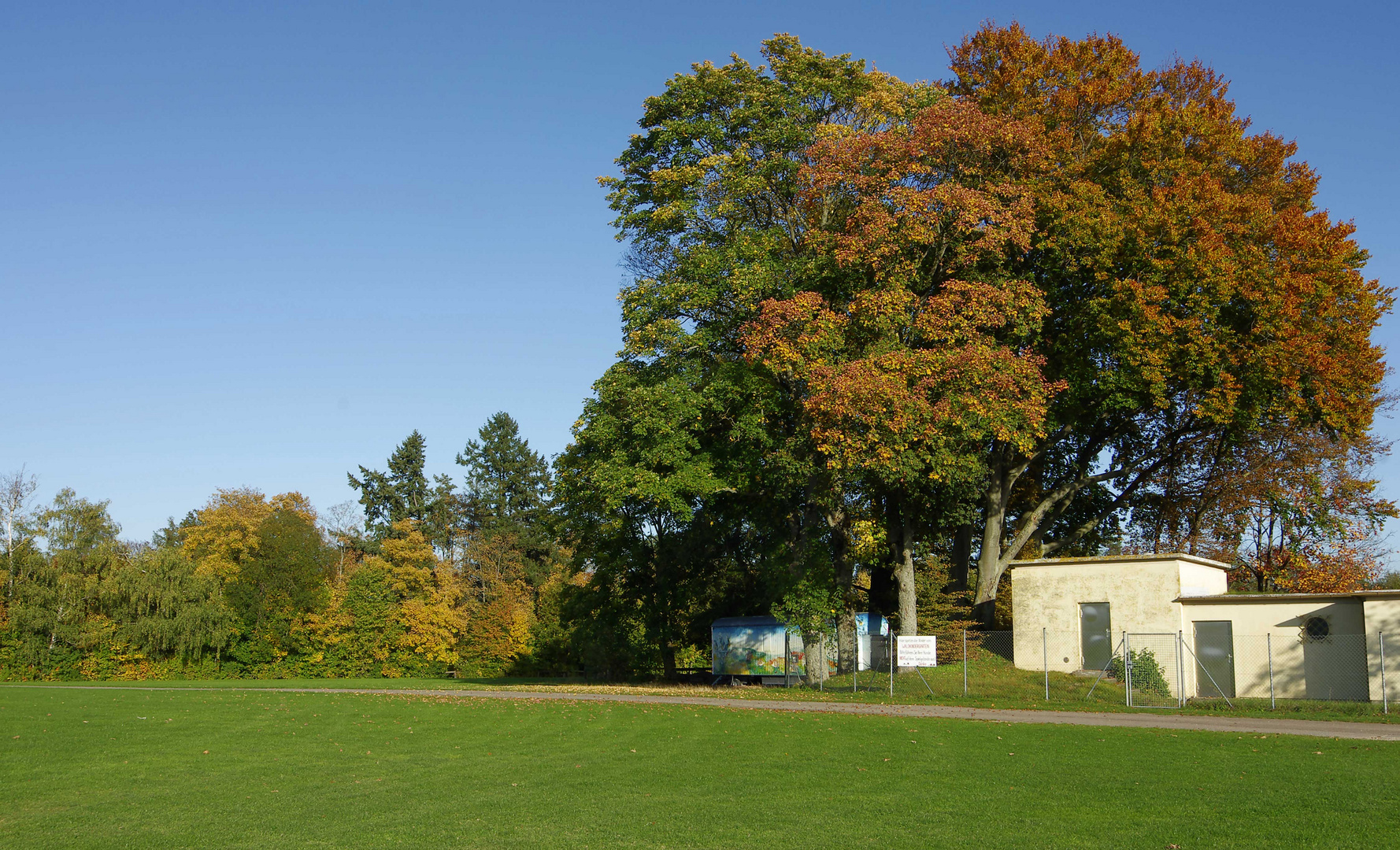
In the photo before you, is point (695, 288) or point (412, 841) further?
point (695, 288)

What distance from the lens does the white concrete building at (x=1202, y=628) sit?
25406mm

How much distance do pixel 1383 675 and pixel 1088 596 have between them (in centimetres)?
769

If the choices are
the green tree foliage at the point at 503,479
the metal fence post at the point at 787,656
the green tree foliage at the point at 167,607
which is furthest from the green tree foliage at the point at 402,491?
the metal fence post at the point at 787,656

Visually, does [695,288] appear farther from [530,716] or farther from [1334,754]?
[1334,754]

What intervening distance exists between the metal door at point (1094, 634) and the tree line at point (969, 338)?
197 inches

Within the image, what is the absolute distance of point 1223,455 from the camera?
3506 cm

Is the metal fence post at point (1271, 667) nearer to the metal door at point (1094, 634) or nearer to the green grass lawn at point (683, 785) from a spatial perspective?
the metal door at point (1094, 634)

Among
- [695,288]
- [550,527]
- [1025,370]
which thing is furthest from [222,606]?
[1025,370]

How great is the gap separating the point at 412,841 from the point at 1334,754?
1344cm

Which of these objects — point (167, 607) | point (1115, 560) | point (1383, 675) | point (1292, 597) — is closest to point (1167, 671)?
point (1115, 560)

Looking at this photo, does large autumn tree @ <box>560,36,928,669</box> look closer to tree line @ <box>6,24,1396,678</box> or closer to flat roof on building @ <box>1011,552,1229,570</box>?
tree line @ <box>6,24,1396,678</box>

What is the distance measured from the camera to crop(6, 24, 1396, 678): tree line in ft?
92.5

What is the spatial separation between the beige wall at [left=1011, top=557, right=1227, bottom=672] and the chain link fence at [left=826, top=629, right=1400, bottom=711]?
2.7 inches

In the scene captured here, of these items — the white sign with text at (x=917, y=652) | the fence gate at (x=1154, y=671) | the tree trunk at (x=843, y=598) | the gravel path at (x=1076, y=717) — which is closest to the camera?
the gravel path at (x=1076, y=717)
